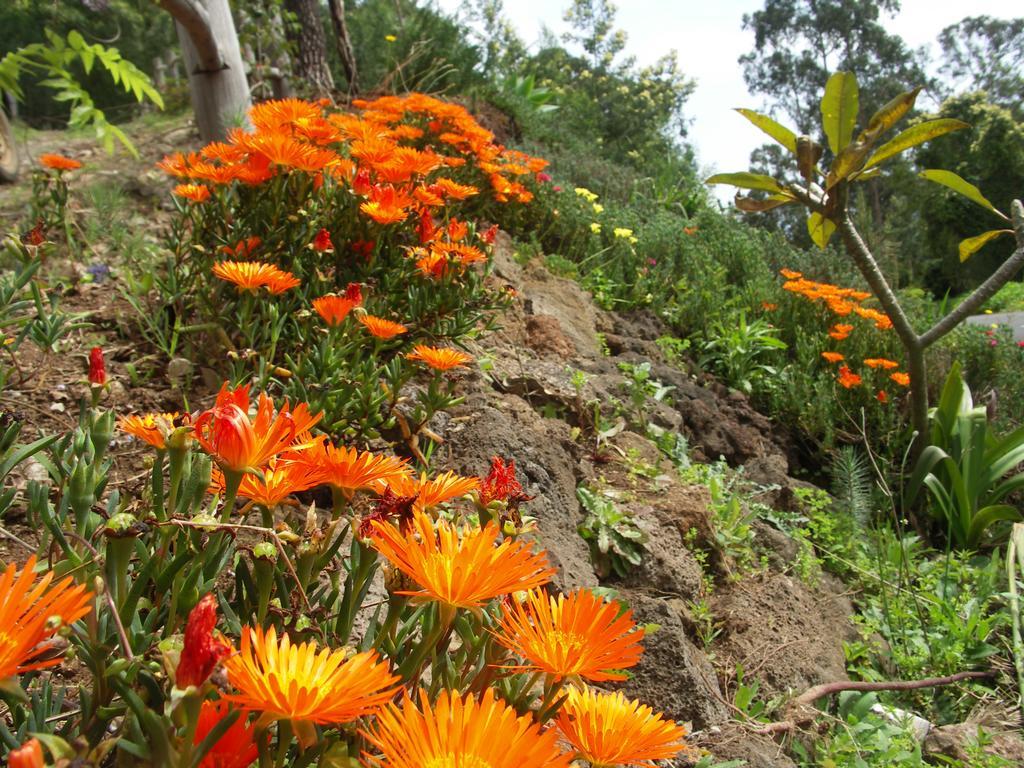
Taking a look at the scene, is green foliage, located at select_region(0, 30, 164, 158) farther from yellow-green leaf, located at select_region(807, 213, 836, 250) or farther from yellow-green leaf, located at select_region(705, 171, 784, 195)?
yellow-green leaf, located at select_region(807, 213, 836, 250)

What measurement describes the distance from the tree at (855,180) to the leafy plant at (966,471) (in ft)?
0.96

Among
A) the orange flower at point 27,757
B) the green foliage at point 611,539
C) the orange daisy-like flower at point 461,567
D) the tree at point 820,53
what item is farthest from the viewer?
the tree at point 820,53

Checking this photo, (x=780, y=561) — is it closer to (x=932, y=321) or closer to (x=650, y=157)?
(x=932, y=321)

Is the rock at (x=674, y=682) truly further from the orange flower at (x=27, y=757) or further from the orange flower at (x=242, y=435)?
the orange flower at (x=27, y=757)

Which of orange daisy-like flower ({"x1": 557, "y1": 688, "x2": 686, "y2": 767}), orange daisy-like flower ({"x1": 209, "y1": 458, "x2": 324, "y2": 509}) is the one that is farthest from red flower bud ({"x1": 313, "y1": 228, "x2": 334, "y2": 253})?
orange daisy-like flower ({"x1": 557, "y1": 688, "x2": 686, "y2": 767})

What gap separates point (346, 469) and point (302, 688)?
293mm

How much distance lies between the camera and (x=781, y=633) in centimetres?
174

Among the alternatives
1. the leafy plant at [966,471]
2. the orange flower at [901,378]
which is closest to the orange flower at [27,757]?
the leafy plant at [966,471]

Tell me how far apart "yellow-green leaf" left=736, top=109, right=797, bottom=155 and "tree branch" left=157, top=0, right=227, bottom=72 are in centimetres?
213

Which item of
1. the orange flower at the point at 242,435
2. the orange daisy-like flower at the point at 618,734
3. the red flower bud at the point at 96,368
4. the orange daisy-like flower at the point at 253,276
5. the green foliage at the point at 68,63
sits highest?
the green foliage at the point at 68,63

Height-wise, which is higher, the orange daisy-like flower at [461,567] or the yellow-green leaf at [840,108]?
the yellow-green leaf at [840,108]

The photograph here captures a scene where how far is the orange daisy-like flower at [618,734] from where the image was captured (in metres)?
0.56

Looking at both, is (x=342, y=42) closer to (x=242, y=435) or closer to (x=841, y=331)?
(x=841, y=331)

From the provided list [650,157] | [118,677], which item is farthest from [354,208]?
[650,157]
